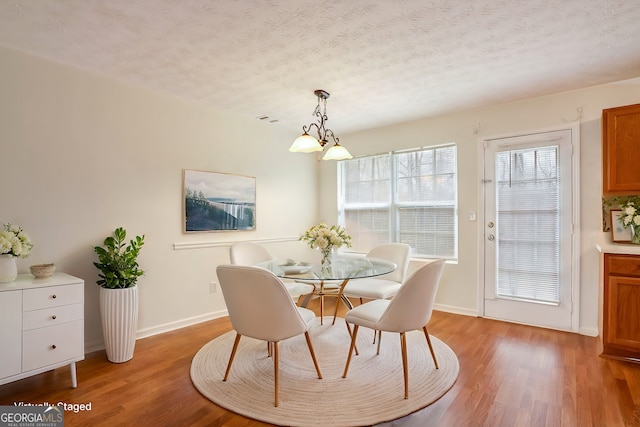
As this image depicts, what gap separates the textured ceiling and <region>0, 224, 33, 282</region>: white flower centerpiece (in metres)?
1.40

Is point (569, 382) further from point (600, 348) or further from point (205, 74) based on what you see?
point (205, 74)

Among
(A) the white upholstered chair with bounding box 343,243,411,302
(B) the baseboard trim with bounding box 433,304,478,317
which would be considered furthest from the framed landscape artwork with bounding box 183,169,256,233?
(B) the baseboard trim with bounding box 433,304,478,317

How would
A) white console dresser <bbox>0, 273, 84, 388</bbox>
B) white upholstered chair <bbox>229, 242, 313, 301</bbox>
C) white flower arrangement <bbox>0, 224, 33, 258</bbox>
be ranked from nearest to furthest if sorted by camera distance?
white console dresser <bbox>0, 273, 84, 388</bbox> < white flower arrangement <bbox>0, 224, 33, 258</bbox> < white upholstered chair <bbox>229, 242, 313, 301</bbox>

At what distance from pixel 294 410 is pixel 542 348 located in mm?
2336

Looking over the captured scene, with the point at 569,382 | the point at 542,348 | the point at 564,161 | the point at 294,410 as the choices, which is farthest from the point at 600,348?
the point at 294,410

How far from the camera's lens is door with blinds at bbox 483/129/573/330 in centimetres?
331

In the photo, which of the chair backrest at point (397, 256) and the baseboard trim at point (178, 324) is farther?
the chair backrest at point (397, 256)

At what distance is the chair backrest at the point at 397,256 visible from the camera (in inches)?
138

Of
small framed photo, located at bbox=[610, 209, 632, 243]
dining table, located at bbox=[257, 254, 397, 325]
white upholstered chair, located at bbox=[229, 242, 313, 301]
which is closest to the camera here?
dining table, located at bbox=[257, 254, 397, 325]

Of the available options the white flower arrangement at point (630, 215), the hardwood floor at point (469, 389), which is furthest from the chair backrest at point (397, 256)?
the white flower arrangement at point (630, 215)

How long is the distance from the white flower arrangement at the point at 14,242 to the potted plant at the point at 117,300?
1.52ft

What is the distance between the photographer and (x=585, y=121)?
10.5 ft

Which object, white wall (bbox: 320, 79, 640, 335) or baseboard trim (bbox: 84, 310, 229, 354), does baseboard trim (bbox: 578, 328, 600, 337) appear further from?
baseboard trim (bbox: 84, 310, 229, 354)

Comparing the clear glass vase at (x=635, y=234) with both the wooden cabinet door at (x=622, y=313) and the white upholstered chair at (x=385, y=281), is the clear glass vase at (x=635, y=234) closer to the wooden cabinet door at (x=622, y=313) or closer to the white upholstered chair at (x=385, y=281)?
the wooden cabinet door at (x=622, y=313)
